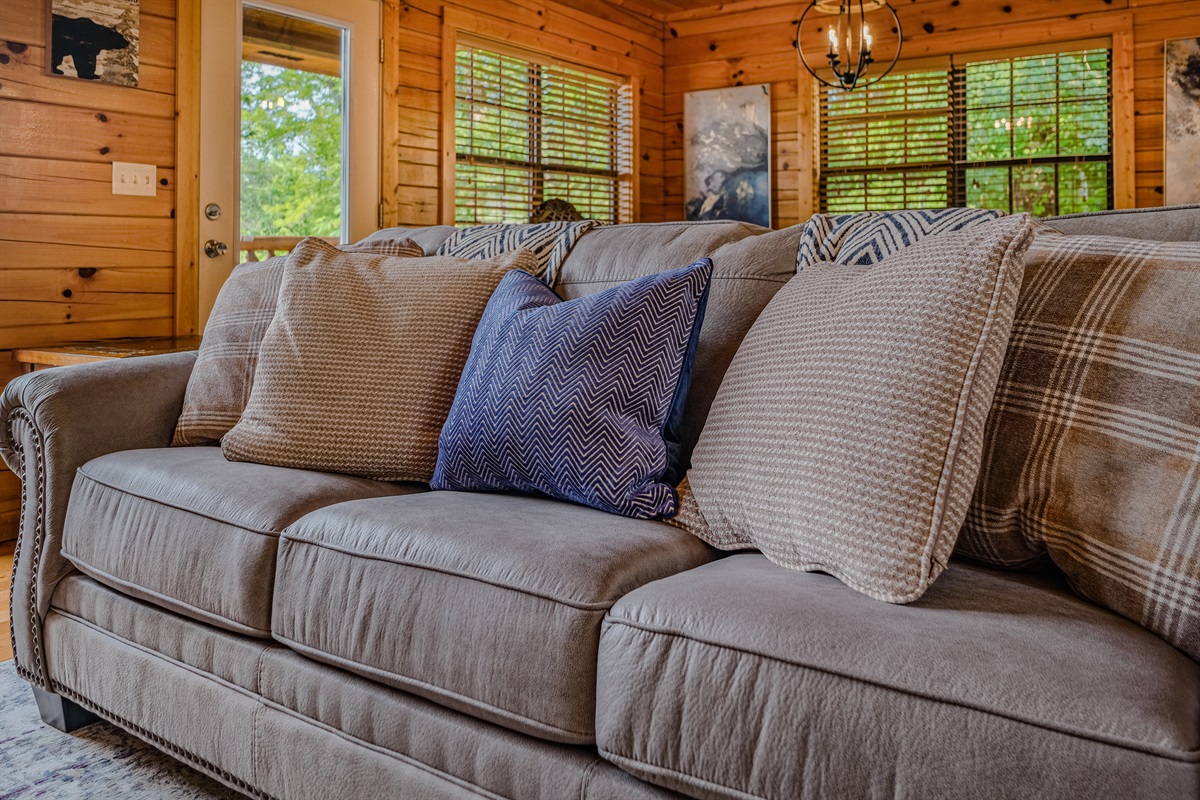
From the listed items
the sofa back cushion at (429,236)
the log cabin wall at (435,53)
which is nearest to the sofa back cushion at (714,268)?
the sofa back cushion at (429,236)

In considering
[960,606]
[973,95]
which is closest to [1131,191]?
[973,95]

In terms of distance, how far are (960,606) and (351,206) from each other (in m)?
3.40

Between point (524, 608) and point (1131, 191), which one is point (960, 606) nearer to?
point (524, 608)

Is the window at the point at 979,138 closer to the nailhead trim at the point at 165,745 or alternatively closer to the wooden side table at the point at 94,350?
the wooden side table at the point at 94,350

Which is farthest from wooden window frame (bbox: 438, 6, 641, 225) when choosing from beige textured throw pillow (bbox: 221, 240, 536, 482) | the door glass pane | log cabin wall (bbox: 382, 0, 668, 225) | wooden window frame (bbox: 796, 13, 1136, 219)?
beige textured throw pillow (bbox: 221, 240, 536, 482)

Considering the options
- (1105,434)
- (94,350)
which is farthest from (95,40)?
(1105,434)

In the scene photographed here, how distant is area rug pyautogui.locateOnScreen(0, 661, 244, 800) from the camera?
1519 mm

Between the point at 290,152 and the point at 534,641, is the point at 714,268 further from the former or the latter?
the point at 290,152

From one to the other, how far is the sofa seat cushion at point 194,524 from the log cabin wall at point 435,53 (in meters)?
2.58

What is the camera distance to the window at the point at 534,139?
14.9ft

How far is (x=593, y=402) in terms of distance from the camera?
4.43 ft

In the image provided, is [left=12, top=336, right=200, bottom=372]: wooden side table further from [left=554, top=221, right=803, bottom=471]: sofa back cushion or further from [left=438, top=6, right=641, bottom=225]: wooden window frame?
[left=438, top=6, right=641, bottom=225]: wooden window frame

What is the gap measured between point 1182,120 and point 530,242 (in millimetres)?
3909

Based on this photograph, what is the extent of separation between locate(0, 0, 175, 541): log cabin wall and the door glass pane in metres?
0.29
